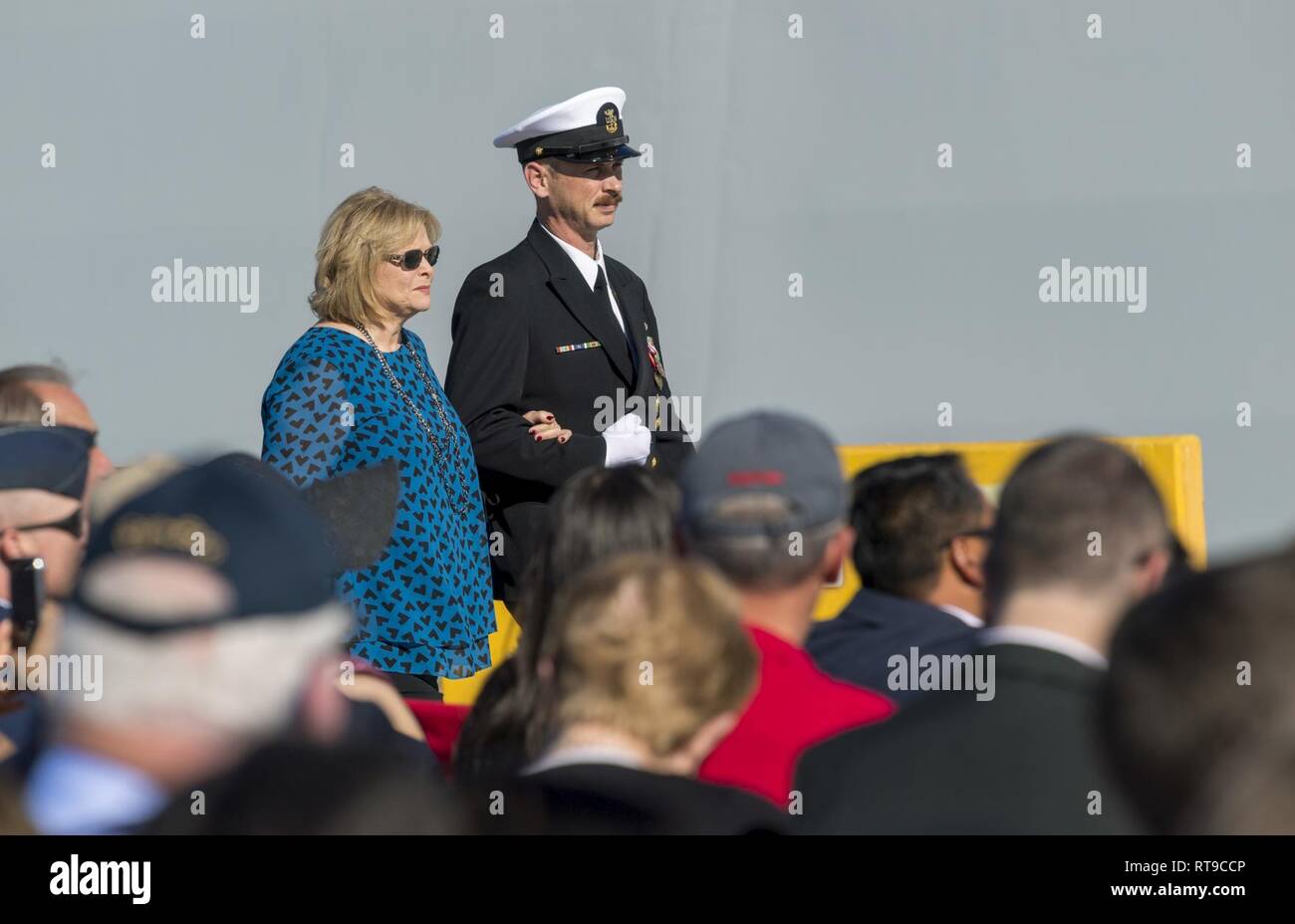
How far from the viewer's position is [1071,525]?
6.36ft

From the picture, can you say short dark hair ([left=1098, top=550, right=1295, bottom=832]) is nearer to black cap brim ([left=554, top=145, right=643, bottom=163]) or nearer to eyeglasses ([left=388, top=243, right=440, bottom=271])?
eyeglasses ([left=388, top=243, right=440, bottom=271])

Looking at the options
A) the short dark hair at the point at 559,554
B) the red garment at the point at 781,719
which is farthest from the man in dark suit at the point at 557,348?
the red garment at the point at 781,719

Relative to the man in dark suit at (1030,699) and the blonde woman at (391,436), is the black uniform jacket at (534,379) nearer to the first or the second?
the blonde woman at (391,436)

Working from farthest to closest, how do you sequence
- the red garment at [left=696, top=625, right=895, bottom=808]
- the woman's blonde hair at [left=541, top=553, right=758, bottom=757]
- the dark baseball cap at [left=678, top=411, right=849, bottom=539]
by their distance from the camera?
the dark baseball cap at [left=678, top=411, right=849, bottom=539] < the red garment at [left=696, top=625, right=895, bottom=808] < the woman's blonde hair at [left=541, top=553, right=758, bottom=757]

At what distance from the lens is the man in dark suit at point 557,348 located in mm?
3557

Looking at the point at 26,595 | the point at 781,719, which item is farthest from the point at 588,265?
the point at 781,719

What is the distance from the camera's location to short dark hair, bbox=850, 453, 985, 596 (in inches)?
109

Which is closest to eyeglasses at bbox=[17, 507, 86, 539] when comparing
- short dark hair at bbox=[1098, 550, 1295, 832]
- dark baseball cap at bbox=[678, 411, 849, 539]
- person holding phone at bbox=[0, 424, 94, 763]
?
person holding phone at bbox=[0, 424, 94, 763]

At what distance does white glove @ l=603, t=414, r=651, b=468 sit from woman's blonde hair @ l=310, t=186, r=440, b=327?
549mm

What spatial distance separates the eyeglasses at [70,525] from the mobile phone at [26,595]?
0.05 m

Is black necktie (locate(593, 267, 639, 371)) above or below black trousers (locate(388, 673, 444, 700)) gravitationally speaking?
above

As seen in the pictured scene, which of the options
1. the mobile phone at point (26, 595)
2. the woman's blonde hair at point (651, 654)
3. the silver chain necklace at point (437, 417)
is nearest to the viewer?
the woman's blonde hair at point (651, 654)

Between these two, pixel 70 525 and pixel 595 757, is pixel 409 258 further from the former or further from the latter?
pixel 595 757

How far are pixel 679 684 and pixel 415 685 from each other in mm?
1575
